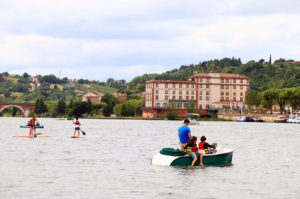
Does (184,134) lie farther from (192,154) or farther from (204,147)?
(204,147)

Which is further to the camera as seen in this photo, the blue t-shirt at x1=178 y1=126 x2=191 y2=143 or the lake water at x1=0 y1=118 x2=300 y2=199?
the blue t-shirt at x1=178 y1=126 x2=191 y2=143

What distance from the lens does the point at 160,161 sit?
37.0m

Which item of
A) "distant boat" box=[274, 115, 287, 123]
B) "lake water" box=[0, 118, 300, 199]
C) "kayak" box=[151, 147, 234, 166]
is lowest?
"lake water" box=[0, 118, 300, 199]

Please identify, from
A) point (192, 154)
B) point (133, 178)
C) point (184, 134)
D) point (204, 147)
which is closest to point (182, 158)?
point (192, 154)

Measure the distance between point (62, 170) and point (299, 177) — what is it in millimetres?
14395

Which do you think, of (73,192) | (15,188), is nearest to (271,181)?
(73,192)

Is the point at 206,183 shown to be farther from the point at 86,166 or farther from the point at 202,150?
the point at 86,166

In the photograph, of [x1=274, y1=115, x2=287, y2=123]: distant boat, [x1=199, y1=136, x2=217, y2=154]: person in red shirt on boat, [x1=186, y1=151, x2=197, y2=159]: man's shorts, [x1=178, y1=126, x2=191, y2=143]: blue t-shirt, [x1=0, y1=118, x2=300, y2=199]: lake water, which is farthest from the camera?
[x1=274, y1=115, x2=287, y2=123]: distant boat

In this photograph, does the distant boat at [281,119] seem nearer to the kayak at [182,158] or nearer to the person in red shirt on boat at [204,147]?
the kayak at [182,158]

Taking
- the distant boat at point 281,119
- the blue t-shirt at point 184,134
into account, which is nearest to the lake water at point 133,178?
the blue t-shirt at point 184,134

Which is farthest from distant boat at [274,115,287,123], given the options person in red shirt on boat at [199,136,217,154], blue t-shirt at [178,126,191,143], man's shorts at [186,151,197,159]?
man's shorts at [186,151,197,159]

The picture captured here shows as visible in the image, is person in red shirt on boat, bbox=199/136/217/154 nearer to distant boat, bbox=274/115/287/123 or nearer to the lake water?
the lake water

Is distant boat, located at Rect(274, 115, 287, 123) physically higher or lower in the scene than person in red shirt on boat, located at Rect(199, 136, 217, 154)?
higher

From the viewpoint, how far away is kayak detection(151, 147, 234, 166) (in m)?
35.8
